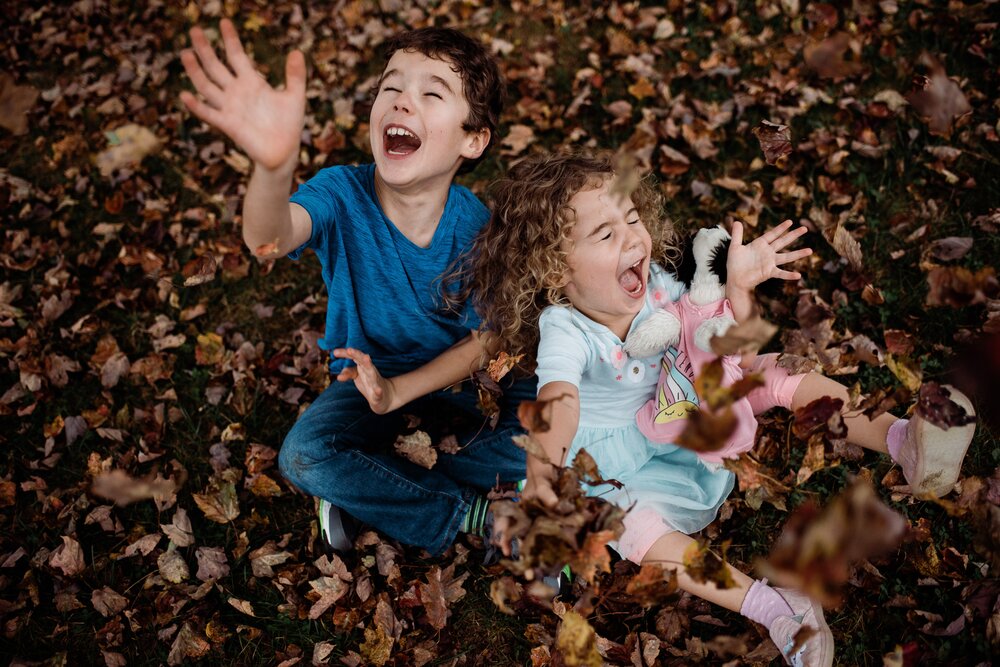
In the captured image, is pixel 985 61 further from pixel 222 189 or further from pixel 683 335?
pixel 222 189

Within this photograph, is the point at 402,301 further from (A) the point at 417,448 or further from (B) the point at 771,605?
(B) the point at 771,605

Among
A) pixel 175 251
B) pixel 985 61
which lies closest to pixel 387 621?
pixel 175 251

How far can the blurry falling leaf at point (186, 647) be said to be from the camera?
2.38 metres

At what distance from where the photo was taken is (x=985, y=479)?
7.32 feet

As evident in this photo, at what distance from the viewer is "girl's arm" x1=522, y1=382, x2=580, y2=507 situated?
5.82ft

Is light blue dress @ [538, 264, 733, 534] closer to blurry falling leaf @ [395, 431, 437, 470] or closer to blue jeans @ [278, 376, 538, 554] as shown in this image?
blue jeans @ [278, 376, 538, 554]

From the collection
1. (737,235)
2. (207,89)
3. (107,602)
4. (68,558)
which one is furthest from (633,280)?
(68,558)

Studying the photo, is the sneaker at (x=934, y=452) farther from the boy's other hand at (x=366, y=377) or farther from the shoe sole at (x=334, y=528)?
the shoe sole at (x=334, y=528)

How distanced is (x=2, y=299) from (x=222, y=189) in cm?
120

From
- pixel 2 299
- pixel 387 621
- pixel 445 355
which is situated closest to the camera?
pixel 387 621

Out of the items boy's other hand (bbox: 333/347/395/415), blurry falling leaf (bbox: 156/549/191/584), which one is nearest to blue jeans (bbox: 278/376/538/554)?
boy's other hand (bbox: 333/347/395/415)

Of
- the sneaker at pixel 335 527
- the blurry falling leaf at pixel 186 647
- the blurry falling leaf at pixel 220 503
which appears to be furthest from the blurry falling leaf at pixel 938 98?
the blurry falling leaf at pixel 186 647

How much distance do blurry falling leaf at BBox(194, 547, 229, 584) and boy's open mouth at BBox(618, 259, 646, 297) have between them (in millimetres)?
1814

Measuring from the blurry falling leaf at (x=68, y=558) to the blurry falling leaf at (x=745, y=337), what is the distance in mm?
2477
